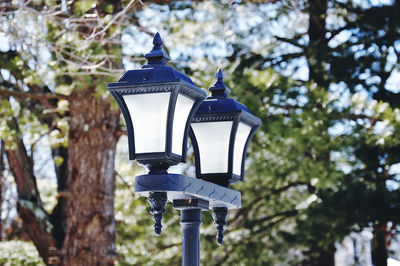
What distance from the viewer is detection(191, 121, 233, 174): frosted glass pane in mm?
3357

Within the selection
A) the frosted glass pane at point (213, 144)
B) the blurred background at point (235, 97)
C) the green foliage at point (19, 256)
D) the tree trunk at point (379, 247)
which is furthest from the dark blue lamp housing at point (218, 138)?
the tree trunk at point (379, 247)

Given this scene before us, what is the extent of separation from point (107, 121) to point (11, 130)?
4.24ft

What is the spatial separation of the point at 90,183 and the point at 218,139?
4.73m

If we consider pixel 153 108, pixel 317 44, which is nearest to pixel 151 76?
pixel 153 108

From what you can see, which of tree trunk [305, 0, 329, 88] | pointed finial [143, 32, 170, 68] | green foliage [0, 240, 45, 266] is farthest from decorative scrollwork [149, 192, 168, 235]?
tree trunk [305, 0, 329, 88]

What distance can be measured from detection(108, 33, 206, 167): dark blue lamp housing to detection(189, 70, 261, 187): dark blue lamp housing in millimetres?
531

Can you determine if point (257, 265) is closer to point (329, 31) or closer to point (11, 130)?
point (329, 31)

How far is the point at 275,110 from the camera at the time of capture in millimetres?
9109

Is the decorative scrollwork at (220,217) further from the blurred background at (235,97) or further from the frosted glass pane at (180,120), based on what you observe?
the blurred background at (235,97)

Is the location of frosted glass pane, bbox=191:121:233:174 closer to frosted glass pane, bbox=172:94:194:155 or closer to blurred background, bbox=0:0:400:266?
frosted glass pane, bbox=172:94:194:155

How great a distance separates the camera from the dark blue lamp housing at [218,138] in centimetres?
335

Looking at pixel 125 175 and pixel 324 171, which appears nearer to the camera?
pixel 324 171

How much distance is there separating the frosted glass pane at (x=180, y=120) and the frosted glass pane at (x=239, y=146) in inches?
22.7

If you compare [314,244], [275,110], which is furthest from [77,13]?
[314,244]
